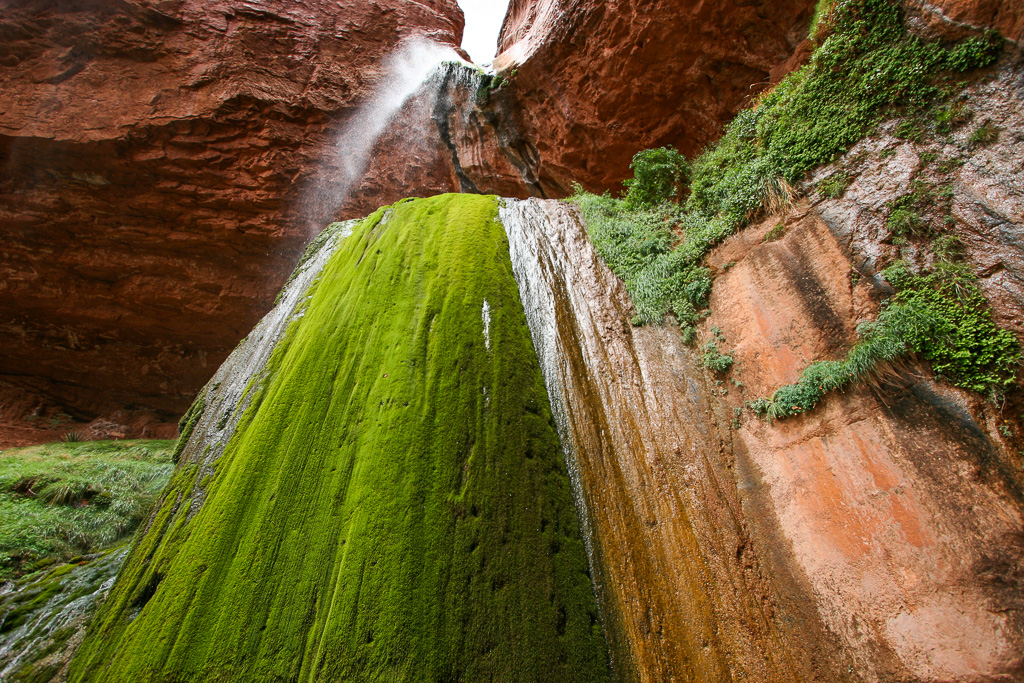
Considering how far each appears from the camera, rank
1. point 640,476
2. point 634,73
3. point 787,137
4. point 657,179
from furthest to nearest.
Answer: point 634,73 < point 657,179 < point 787,137 < point 640,476

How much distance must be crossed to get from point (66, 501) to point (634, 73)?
41.1ft

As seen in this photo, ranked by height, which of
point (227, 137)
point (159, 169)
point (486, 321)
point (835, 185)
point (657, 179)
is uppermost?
point (227, 137)

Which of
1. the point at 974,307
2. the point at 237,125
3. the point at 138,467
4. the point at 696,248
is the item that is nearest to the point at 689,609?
the point at 974,307

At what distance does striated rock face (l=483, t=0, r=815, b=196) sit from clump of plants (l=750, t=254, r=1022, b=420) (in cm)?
546

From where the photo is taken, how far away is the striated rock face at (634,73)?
7.04 m

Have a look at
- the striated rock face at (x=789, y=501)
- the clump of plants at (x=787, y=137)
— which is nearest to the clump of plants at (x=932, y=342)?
the striated rock face at (x=789, y=501)

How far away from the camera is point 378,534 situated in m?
2.94

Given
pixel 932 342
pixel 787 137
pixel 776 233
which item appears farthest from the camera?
pixel 787 137

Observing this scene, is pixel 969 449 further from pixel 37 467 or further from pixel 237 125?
pixel 237 125

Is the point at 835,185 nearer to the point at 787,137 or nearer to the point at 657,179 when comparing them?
the point at 787,137

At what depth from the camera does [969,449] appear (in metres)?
2.85

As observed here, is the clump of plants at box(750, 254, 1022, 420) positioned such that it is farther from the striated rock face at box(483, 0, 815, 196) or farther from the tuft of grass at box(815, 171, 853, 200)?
the striated rock face at box(483, 0, 815, 196)

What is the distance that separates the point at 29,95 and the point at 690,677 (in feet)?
51.7

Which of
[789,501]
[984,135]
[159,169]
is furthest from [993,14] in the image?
[159,169]
